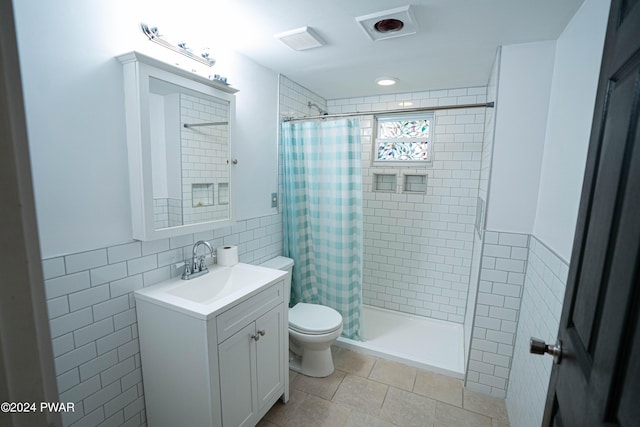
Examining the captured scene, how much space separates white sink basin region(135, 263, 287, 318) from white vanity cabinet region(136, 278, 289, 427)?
0.8 inches

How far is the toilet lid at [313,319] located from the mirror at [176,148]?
3.04 feet

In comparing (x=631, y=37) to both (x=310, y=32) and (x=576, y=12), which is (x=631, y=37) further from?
(x=310, y=32)

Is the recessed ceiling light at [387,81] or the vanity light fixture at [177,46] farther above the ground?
the recessed ceiling light at [387,81]

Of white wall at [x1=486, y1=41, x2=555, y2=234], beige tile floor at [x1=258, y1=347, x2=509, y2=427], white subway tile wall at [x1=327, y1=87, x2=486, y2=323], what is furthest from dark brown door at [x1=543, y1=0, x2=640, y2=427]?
white subway tile wall at [x1=327, y1=87, x2=486, y2=323]

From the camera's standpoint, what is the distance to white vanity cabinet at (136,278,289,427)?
4.31 ft

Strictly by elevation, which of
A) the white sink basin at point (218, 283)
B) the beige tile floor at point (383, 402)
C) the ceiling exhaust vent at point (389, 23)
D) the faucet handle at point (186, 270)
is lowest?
the beige tile floor at point (383, 402)

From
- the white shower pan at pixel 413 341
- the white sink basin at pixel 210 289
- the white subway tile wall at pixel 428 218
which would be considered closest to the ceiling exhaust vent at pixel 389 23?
the white subway tile wall at pixel 428 218

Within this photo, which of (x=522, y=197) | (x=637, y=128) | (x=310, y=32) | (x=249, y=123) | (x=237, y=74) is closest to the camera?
(x=637, y=128)

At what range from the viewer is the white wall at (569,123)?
116 cm

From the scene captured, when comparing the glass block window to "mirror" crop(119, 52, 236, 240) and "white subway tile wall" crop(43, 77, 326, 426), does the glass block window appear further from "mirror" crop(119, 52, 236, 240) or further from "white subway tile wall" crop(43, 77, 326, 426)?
"white subway tile wall" crop(43, 77, 326, 426)

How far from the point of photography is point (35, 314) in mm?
353

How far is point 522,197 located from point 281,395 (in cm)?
206

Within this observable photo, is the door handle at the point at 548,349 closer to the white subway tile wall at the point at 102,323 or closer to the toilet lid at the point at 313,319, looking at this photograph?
the toilet lid at the point at 313,319

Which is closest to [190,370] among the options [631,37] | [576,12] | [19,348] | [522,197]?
[19,348]
